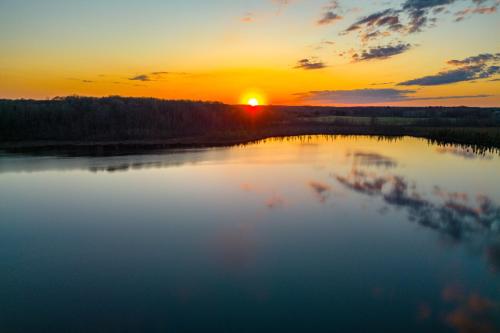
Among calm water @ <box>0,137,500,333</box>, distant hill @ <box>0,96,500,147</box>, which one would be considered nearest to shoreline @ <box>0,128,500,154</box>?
distant hill @ <box>0,96,500,147</box>

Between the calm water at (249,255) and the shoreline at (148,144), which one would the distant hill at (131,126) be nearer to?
the shoreline at (148,144)

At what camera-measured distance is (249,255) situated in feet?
25.5

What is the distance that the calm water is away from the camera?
548 centimetres

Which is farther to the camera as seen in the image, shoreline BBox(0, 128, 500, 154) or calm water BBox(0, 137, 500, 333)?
shoreline BBox(0, 128, 500, 154)

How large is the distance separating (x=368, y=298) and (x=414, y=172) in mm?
13641

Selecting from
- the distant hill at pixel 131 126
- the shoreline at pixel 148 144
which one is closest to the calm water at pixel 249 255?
the shoreline at pixel 148 144

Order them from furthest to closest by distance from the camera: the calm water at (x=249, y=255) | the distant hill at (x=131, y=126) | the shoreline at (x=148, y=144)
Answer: the distant hill at (x=131, y=126) < the shoreline at (x=148, y=144) < the calm water at (x=249, y=255)

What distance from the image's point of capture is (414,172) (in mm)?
17828

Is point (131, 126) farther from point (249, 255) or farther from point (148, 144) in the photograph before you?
point (249, 255)

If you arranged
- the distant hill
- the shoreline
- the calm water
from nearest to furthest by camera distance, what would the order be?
the calm water, the shoreline, the distant hill

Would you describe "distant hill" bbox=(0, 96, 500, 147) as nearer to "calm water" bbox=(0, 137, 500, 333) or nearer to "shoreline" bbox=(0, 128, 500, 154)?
"shoreline" bbox=(0, 128, 500, 154)

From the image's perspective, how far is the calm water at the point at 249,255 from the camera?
548cm

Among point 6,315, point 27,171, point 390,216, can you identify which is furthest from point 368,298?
point 27,171

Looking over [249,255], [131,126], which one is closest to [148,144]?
[131,126]
